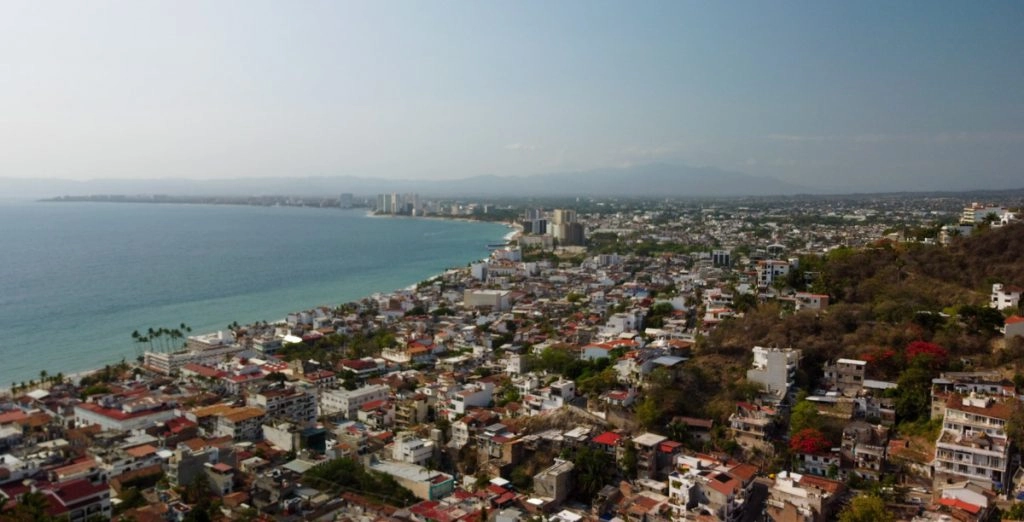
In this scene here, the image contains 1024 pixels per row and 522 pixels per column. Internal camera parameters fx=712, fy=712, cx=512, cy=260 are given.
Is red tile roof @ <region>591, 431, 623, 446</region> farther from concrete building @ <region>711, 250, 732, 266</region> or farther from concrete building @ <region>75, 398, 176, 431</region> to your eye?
concrete building @ <region>711, 250, 732, 266</region>

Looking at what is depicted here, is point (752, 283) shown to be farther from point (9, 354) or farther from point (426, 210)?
point (426, 210)

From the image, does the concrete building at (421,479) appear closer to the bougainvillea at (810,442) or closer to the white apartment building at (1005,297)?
the bougainvillea at (810,442)

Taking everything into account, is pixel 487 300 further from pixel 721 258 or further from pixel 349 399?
pixel 721 258

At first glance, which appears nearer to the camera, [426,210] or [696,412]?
[696,412]

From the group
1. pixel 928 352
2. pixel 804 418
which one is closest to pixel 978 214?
pixel 928 352

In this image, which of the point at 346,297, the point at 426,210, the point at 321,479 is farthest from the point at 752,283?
the point at 426,210

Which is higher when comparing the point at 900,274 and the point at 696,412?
the point at 900,274

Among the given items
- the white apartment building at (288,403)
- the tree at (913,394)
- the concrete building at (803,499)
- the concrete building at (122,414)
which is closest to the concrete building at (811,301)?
the tree at (913,394)
